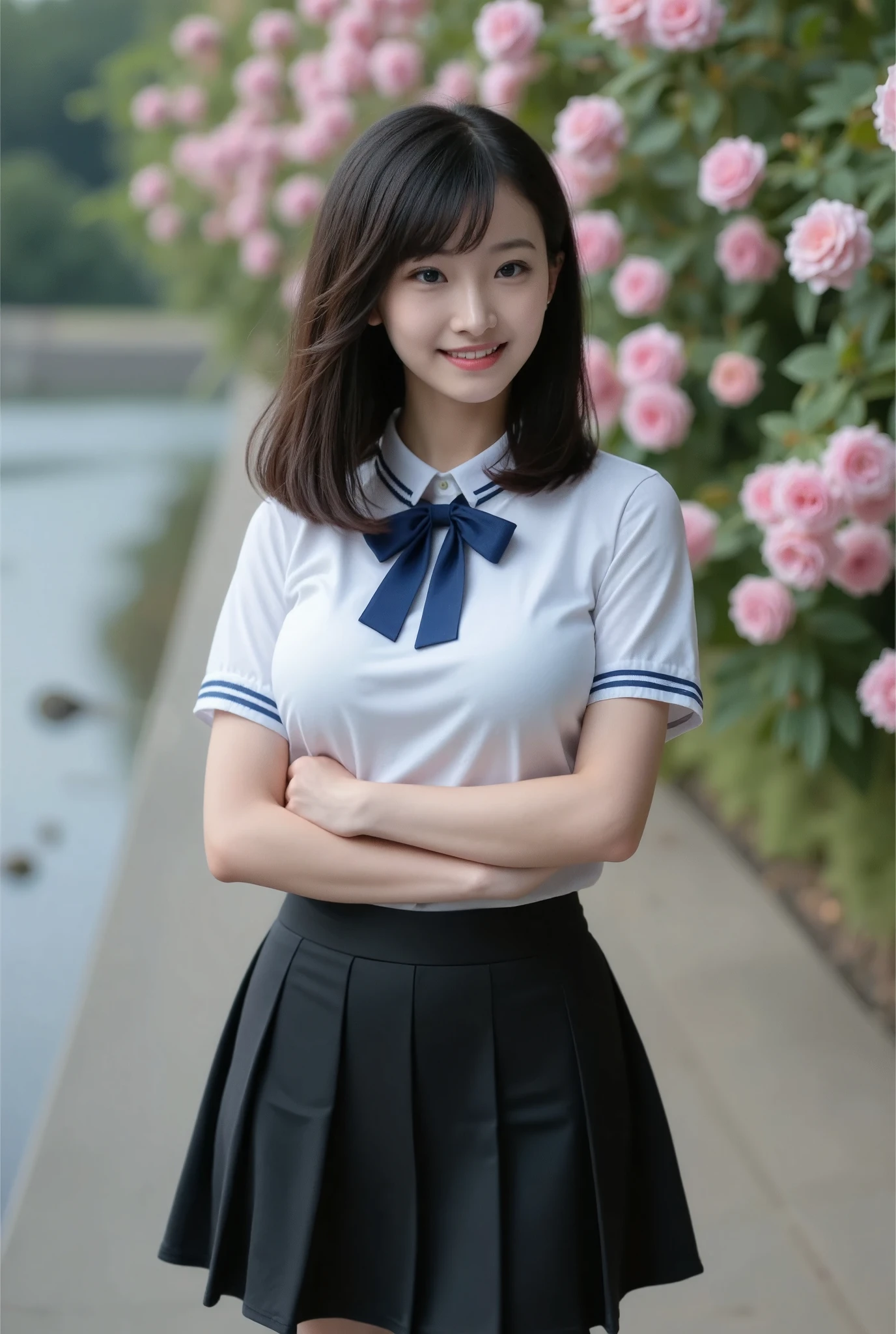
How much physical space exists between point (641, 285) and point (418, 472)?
146cm

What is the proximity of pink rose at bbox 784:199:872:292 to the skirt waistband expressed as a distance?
1.13 metres

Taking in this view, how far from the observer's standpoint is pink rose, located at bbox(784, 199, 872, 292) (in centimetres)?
204

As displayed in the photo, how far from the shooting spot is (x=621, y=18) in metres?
2.34

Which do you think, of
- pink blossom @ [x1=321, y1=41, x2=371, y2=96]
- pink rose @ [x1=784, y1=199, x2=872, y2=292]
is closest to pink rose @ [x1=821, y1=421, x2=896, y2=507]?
pink rose @ [x1=784, y1=199, x2=872, y2=292]

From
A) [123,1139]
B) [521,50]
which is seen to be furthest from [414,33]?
[123,1139]

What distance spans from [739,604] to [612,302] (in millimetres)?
953

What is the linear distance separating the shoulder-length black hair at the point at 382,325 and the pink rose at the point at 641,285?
1.33 m

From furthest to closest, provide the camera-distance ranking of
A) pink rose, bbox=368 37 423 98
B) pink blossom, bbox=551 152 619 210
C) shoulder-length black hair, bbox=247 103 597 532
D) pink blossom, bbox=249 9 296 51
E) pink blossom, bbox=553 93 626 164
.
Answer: pink blossom, bbox=249 9 296 51 → pink rose, bbox=368 37 423 98 → pink blossom, bbox=551 152 619 210 → pink blossom, bbox=553 93 626 164 → shoulder-length black hair, bbox=247 103 597 532

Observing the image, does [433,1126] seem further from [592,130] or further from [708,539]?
[592,130]

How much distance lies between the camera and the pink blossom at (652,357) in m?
2.58

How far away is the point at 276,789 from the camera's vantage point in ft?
4.58

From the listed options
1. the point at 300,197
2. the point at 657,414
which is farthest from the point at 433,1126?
the point at 300,197

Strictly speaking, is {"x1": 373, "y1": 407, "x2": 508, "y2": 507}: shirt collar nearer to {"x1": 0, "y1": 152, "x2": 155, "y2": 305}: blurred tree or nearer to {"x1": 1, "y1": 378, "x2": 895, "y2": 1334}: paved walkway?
{"x1": 1, "y1": 378, "x2": 895, "y2": 1334}: paved walkway

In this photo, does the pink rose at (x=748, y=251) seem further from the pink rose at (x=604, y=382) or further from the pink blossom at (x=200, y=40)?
the pink blossom at (x=200, y=40)
